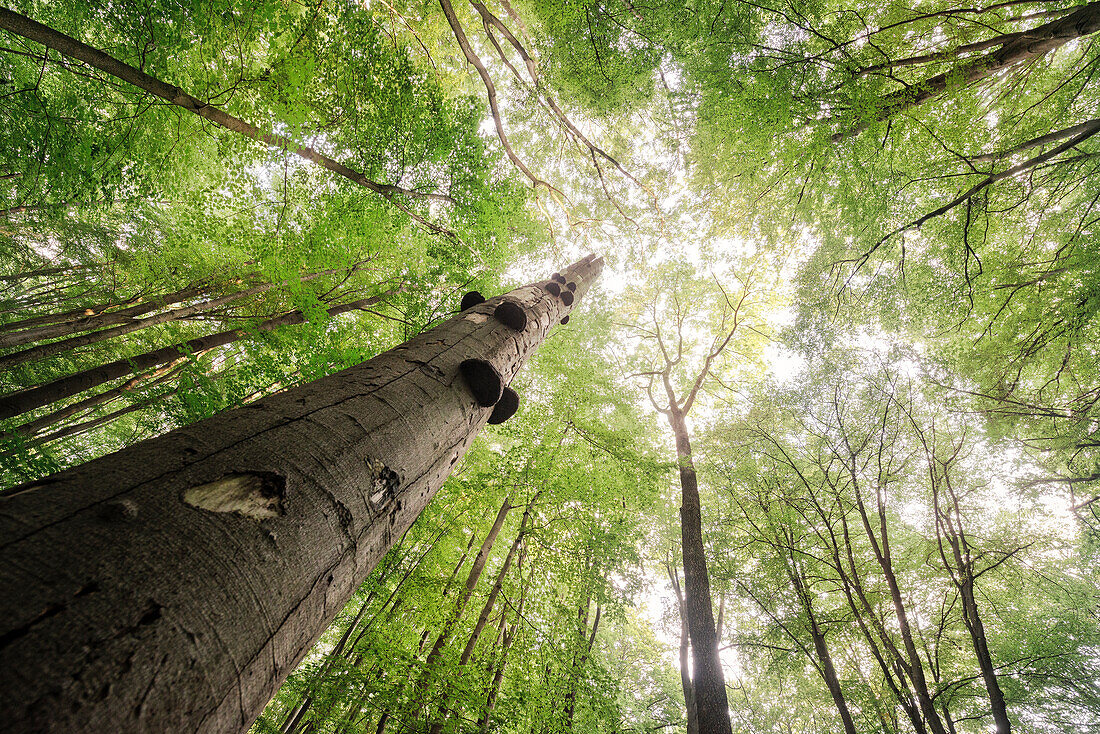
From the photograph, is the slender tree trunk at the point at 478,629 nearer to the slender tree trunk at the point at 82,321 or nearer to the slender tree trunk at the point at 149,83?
the slender tree trunk at the point at 149,83

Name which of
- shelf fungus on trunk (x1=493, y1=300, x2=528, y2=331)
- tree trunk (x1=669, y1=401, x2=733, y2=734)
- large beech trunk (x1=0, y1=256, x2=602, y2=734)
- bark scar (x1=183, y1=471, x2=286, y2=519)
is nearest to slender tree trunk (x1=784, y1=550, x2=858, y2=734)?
tree trunk (x1=669, y1=401, x2=733, y2=734)

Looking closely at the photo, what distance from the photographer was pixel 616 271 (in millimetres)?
10180

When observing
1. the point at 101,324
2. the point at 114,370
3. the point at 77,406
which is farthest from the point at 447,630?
the point at 77,406

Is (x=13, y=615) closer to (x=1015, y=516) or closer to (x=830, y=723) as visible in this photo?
(x=1015, y=516)

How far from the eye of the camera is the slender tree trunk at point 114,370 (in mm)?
5680

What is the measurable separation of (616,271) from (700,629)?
809 centimetres

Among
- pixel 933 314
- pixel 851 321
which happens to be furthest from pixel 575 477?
pixel 933 314

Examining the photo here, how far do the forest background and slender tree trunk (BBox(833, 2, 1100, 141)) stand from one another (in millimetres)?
51

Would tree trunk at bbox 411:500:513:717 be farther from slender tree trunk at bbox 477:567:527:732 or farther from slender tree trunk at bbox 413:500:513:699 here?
slender tree trunk at bbox 477:567:527:732

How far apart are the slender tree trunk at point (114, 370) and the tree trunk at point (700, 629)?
7275 millimetres

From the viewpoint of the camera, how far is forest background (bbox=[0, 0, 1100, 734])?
4230 mm

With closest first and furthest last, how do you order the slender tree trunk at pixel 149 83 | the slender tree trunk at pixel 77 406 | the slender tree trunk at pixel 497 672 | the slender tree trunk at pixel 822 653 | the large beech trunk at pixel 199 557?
the large beech trunk at pixel 199 557 < the slender tree trunk at pixel 149 83 < the slender tree trunk at pixel 497 672 < the slender tree trunk at pixel 822 653 < the slender tree trunk at pixel 77 406

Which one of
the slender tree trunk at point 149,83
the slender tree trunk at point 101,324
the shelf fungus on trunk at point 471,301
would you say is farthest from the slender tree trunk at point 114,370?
the shelf fungus on trunk at point 471,301

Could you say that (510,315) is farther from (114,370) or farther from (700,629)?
(114,370)
